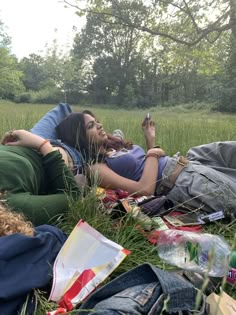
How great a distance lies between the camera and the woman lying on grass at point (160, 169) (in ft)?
9.55

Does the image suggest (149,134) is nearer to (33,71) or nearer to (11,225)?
(11,225)

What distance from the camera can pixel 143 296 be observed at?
1.47m

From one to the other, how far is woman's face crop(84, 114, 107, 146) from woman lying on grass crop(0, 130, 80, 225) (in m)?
0.65

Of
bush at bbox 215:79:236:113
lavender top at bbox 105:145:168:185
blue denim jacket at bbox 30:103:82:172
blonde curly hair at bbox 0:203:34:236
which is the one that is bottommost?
bush at bbox 215:79:236:113

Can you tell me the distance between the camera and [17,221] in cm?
185

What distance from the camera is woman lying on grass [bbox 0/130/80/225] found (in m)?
2.24

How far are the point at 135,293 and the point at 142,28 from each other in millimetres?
5401

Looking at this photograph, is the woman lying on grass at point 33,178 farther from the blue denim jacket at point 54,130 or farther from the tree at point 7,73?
the tree at point 7,73

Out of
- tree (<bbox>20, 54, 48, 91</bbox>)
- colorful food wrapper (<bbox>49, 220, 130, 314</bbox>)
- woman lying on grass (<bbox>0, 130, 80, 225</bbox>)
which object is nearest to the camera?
colorful food wrapper (<bbox>49, 220, 130, 314</bbox>)

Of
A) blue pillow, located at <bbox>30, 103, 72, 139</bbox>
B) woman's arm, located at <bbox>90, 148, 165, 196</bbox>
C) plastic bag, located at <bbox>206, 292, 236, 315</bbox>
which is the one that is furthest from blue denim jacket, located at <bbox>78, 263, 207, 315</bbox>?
blue pillow, located at <bbox>30, 103, 72, 139</bbox>

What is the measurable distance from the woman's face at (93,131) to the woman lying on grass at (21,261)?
144cm

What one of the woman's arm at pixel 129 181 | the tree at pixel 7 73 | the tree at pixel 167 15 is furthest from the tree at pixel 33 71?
the woman's arm at pixel 129 181

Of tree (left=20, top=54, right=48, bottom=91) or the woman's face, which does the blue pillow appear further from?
tree (left=20, top=54, right=48, bottom=91)

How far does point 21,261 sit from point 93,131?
176 centimetres
